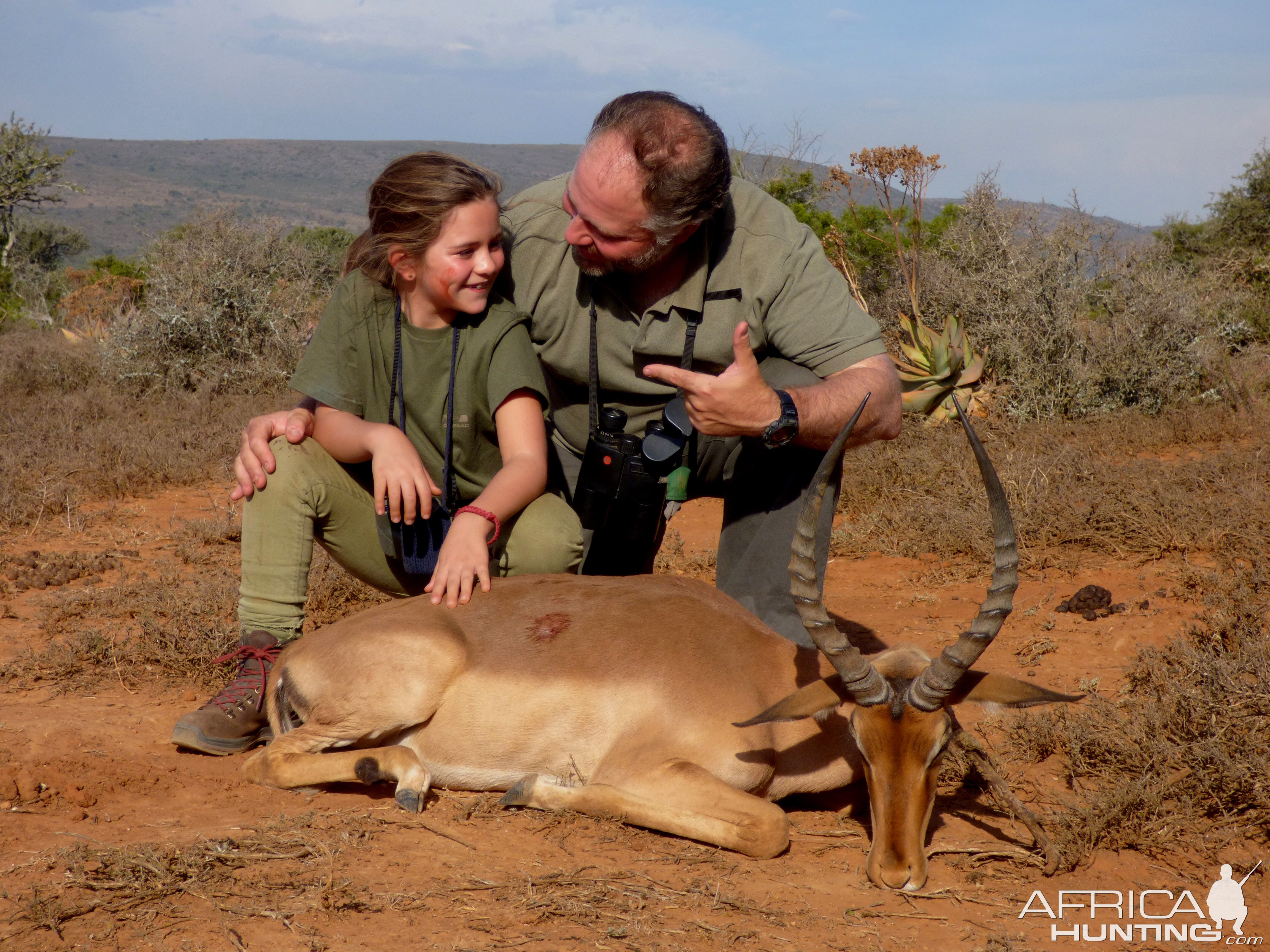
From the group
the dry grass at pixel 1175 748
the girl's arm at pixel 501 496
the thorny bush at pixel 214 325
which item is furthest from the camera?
the thorny bush at pixel 214 325

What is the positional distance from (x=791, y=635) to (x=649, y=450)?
1045mm

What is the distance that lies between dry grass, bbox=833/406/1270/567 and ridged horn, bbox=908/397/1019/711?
340cm

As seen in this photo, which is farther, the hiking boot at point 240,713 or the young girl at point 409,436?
the young girl at point 409,436

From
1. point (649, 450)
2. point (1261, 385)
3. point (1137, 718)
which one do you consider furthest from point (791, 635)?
point (1261, 385)

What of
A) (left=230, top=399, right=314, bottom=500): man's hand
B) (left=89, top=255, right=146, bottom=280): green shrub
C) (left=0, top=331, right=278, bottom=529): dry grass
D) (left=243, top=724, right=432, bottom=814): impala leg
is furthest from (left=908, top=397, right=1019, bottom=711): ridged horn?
(left=89, top=255, right=146, bottom=280): green shrub

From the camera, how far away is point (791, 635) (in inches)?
185

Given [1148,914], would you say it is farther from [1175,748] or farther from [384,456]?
[384,456]

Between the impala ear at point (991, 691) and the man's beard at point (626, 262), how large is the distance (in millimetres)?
2118

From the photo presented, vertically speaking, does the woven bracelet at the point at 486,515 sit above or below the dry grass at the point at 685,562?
above

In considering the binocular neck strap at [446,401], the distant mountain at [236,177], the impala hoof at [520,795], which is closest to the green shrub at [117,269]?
the binocular neck strap at [446,401]

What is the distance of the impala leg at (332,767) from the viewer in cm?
375

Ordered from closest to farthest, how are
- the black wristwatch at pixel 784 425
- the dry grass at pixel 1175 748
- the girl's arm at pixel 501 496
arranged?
the dry grass at pixel 1175 748, the girl's arm at pixel 501 496, the black wristwatch at pixel 784 425

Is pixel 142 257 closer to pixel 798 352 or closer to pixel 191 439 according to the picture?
pixel 191 439

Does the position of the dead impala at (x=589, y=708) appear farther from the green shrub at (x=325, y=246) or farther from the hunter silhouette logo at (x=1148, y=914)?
the green shrub at (x=325, y=246)
